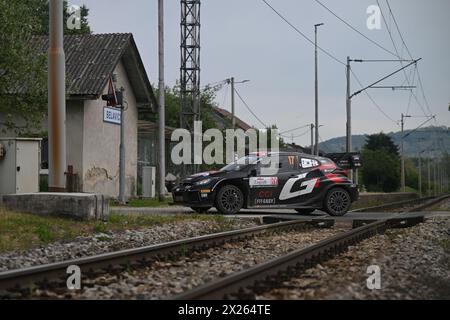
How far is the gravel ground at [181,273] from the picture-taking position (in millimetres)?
5801

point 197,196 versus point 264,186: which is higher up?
point 264,186

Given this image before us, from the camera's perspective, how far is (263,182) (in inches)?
637

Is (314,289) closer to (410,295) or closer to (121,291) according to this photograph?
(410,295)

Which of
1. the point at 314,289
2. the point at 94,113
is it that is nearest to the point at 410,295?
the point at 314,289

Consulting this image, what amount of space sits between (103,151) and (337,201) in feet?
35.4

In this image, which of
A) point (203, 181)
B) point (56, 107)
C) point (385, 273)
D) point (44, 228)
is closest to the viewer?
point (385, 273)

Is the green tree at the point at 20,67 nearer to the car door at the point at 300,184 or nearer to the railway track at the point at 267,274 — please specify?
the car door at the point at 300,184

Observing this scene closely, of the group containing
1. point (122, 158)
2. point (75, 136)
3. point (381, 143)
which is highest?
point (381, 143)

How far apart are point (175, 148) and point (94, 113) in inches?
456

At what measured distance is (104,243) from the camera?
973cm

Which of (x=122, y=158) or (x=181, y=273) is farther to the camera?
(x=122, y=158)

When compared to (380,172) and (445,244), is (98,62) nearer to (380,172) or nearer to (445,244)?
(445,244)

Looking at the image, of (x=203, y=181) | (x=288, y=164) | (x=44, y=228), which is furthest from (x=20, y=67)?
(x=44, y=228)

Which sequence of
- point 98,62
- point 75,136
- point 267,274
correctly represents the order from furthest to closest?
point 98,62 → point 75,136 → point 267,274
